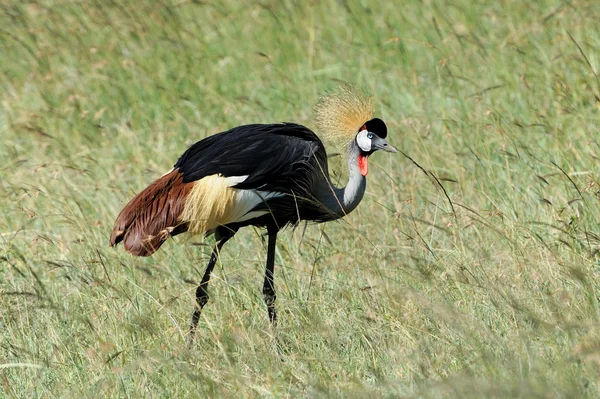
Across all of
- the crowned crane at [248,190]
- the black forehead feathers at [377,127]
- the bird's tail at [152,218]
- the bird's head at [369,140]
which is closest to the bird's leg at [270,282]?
the crowned crane at [248,190]

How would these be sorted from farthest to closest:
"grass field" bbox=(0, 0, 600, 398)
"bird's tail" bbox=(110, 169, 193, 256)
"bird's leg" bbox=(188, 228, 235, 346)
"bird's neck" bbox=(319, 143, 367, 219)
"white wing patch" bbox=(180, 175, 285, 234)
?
"bird's neck" bbox=(319, 143, 367, 219) < "white wing patch" bbox=(180, 175, 285, 234) < "bird's tail" bbox=(110, 169, 193, 256) < "bird's leg" bbox=(188, 228, 235, 346) < "grass field" bbox=(0, 0, 600, 398)

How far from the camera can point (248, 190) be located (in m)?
4.03

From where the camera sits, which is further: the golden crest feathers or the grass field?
the golden crest feathers

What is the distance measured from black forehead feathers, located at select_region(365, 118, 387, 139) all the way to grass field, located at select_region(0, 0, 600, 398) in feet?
1.03

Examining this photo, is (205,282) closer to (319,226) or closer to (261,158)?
(261,158)

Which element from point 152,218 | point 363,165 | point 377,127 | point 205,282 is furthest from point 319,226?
point 205,282

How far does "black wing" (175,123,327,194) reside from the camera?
400cm

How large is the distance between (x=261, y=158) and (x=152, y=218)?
490mm

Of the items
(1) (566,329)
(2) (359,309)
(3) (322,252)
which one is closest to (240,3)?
(3) (322,252)

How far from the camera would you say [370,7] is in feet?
23.0

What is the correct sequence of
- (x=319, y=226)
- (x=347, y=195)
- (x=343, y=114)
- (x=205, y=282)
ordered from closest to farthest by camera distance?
(x=205, y=282)
(x=347, y=195)
(x=343, y=114)
(x=319, y=226)

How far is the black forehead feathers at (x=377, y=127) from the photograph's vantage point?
4.29m

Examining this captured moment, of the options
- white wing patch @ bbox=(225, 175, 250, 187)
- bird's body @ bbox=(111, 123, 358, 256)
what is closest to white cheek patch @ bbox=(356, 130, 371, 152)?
bird's body @ bbox=(111, 123, 358, 256)

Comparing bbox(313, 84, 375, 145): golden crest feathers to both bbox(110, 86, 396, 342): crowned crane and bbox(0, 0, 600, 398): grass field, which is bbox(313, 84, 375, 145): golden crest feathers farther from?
bbox(0, 0, 600, 398): grass field
